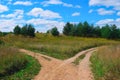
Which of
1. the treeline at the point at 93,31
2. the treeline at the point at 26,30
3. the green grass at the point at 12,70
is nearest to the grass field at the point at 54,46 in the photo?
the green grass at the point at 12,70

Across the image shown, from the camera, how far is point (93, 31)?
4510 inches

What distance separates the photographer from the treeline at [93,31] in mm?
108069

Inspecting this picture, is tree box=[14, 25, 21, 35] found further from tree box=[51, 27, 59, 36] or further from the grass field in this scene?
the grass field

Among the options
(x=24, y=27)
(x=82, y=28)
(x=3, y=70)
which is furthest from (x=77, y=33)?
(x=3, y=70)

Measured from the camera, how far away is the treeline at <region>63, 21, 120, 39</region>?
108 meters

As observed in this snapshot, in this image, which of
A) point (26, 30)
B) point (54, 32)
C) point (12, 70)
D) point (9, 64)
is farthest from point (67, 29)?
point (12, 70)

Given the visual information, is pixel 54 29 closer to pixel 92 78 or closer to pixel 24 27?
pixel 24 27

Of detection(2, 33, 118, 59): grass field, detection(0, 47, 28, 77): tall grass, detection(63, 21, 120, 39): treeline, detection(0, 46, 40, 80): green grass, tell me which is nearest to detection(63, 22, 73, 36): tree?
detection(63, 21, 120, 39): treeline

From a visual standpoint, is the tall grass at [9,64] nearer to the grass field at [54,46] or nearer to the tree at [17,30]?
the grass field at [54,46]

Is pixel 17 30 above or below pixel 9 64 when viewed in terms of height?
above

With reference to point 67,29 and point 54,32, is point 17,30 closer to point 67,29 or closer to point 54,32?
point 54,32

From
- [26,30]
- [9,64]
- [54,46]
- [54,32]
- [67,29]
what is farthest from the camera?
[67,29]

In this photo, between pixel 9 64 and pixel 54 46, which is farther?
pixel 54 46

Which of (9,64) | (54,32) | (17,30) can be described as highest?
(17,30)
